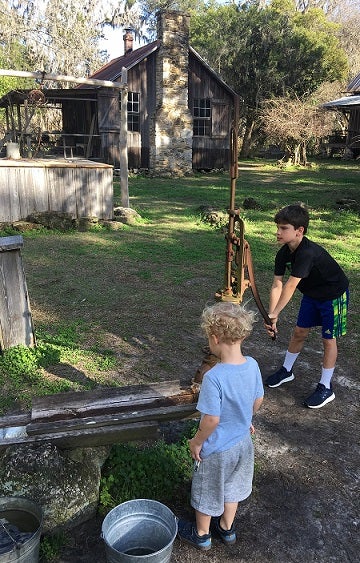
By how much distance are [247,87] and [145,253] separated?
79.1ft

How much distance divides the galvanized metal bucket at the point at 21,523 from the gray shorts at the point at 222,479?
79 cm

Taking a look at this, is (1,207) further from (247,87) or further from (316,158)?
(316,158)

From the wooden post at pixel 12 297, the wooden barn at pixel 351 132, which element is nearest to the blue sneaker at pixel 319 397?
the wooden post at pixel 12 297

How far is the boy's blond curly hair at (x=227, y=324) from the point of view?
2.30 metres

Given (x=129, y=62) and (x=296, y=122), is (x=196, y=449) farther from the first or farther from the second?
(x=296, y=122)

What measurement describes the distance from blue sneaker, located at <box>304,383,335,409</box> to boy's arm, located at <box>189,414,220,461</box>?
180cm

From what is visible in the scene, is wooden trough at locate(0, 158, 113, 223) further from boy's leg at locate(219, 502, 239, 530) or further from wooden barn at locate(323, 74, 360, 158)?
wooden barn at locate(323, 74, 360, 158)

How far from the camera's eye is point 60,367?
14.6 feet

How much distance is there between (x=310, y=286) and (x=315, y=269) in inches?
7.0

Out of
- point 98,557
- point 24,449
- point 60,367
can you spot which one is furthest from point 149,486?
point 60,367

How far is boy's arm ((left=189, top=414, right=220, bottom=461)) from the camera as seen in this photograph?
2281 millimetres

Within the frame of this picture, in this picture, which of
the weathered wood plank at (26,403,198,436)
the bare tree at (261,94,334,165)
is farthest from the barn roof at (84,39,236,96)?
the weathered wood plank at (26,403,198,436)

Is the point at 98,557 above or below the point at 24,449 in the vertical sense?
below

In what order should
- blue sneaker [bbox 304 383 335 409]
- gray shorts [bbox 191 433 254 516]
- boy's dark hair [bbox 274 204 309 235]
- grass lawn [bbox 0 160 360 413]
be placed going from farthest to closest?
grass lawn [bbox 0 160 360 413] < blue sneaker [bbox 304 383 335 409] < boy's dark hair [bbox 274 204 309 235] < gray shorts [bbox 191 433 254 516]
